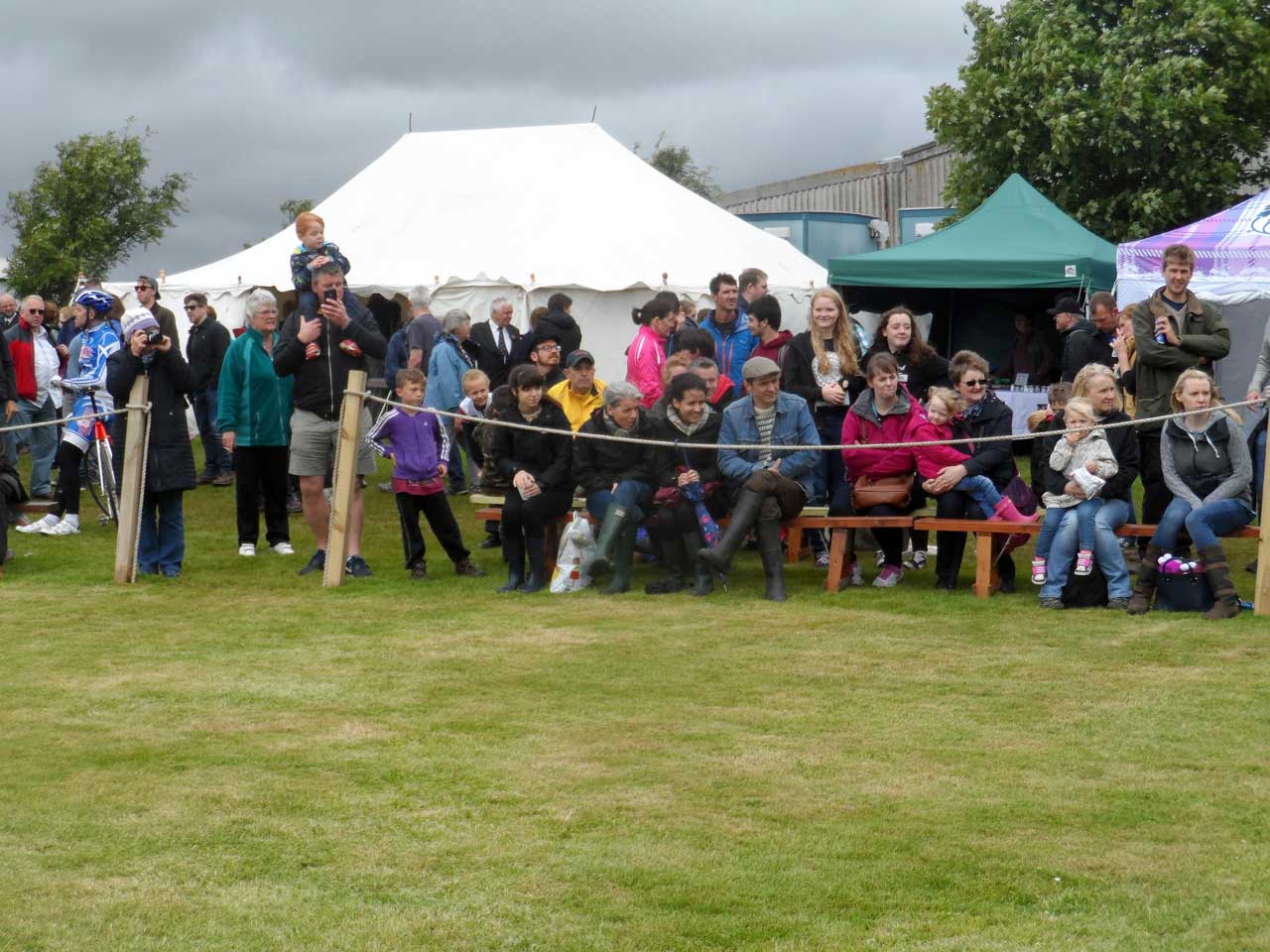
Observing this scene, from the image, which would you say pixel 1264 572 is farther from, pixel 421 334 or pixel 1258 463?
pixel 421 334

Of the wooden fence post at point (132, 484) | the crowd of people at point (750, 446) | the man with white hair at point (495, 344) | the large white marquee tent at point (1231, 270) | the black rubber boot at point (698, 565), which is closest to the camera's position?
the crowd of people at point (750, 446)

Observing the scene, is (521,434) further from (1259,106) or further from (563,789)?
(1259,106)

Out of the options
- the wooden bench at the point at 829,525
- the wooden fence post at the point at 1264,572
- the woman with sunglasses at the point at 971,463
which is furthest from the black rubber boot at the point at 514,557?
the wooden fence post at the point at 1264,572

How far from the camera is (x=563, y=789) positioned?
17.8 feet

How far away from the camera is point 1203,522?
855 cm

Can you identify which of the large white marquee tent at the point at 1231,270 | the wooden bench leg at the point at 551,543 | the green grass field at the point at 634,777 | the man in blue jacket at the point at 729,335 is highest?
the large white marquee tent at the point at 1231,270

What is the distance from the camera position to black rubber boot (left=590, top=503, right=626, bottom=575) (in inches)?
375

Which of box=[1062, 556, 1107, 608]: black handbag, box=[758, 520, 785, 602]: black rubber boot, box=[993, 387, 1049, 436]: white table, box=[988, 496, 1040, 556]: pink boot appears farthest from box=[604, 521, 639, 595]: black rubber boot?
box=[993, 387, 1049, 436]: white table

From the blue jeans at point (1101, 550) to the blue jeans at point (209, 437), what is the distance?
A: 8.65 metres

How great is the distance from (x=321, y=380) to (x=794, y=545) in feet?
10.4

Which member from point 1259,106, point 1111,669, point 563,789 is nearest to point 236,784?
point 563,789

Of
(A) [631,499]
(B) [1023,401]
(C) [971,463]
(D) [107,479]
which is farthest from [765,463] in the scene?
(B) [1023,401]

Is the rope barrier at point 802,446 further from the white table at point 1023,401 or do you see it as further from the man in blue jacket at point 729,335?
the white table at point 1023,401

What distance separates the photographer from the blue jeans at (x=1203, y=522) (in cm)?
852
